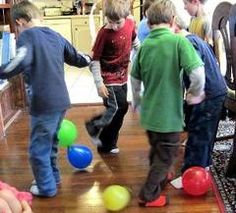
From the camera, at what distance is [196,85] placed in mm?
1794

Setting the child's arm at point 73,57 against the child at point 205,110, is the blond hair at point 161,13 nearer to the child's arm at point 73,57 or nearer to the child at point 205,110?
the child at point 205,110

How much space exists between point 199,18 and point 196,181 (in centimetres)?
97

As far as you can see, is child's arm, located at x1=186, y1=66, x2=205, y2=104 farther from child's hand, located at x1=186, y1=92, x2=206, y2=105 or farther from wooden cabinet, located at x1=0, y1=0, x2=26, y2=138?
wooden cabinet, located at x1=0, y1=0, x2=26, y2=138

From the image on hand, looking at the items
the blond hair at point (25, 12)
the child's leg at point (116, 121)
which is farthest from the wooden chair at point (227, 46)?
the blond hair at point (25, 12)

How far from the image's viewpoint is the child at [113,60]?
233 centimetres

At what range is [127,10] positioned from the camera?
233 cm

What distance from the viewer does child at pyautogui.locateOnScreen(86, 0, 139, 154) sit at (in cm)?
233

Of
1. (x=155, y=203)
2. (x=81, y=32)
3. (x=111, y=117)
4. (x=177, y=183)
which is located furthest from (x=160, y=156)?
(x=81, y=32)

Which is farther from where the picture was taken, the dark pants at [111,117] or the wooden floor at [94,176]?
the dark pants at [111,117]

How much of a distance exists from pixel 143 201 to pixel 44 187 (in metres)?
0.54

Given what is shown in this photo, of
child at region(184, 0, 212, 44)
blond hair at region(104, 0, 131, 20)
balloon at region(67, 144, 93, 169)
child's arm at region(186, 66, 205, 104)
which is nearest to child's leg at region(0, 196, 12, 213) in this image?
child's arm at region(186, 66, 205, 104)

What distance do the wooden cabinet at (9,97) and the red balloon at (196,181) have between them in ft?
5.48

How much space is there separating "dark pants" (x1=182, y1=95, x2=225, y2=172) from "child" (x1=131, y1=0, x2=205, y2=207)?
0.22 m

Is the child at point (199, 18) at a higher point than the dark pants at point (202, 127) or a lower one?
higher
